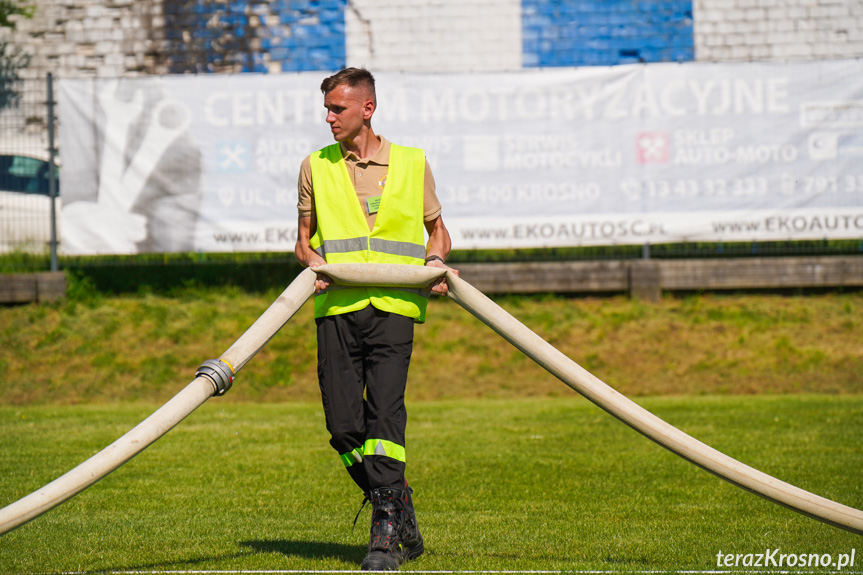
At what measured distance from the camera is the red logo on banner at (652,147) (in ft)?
44.6

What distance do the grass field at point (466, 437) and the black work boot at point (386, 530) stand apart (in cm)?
16

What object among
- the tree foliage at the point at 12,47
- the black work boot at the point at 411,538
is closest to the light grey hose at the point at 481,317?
the black work boot at the point at 411,538

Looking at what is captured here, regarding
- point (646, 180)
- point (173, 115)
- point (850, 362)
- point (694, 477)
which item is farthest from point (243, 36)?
point (694, 477)

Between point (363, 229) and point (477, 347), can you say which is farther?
point (477, 347)

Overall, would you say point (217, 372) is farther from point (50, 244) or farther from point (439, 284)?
point (50, 244)

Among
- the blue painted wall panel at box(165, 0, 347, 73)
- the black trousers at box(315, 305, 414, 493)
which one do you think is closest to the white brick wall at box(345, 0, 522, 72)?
the blue painted wall panel at box(165, 0, 347, 73)

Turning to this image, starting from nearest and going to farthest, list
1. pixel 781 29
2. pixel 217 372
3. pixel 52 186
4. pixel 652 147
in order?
pixel 217 372
pixel 652 147
pixel 52 186
pixel 781 29

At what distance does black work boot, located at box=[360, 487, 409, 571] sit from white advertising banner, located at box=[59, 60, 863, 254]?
9127 millimetres

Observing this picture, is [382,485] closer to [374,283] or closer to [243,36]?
[374,283]

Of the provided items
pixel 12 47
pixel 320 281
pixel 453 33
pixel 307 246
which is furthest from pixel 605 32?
pixel 320 281

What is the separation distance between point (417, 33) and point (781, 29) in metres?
6.68

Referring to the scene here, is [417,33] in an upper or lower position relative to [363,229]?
upper

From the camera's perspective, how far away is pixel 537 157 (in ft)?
44.7

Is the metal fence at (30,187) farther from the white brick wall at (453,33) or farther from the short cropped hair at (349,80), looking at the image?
the short cropped hair at (349,80)
